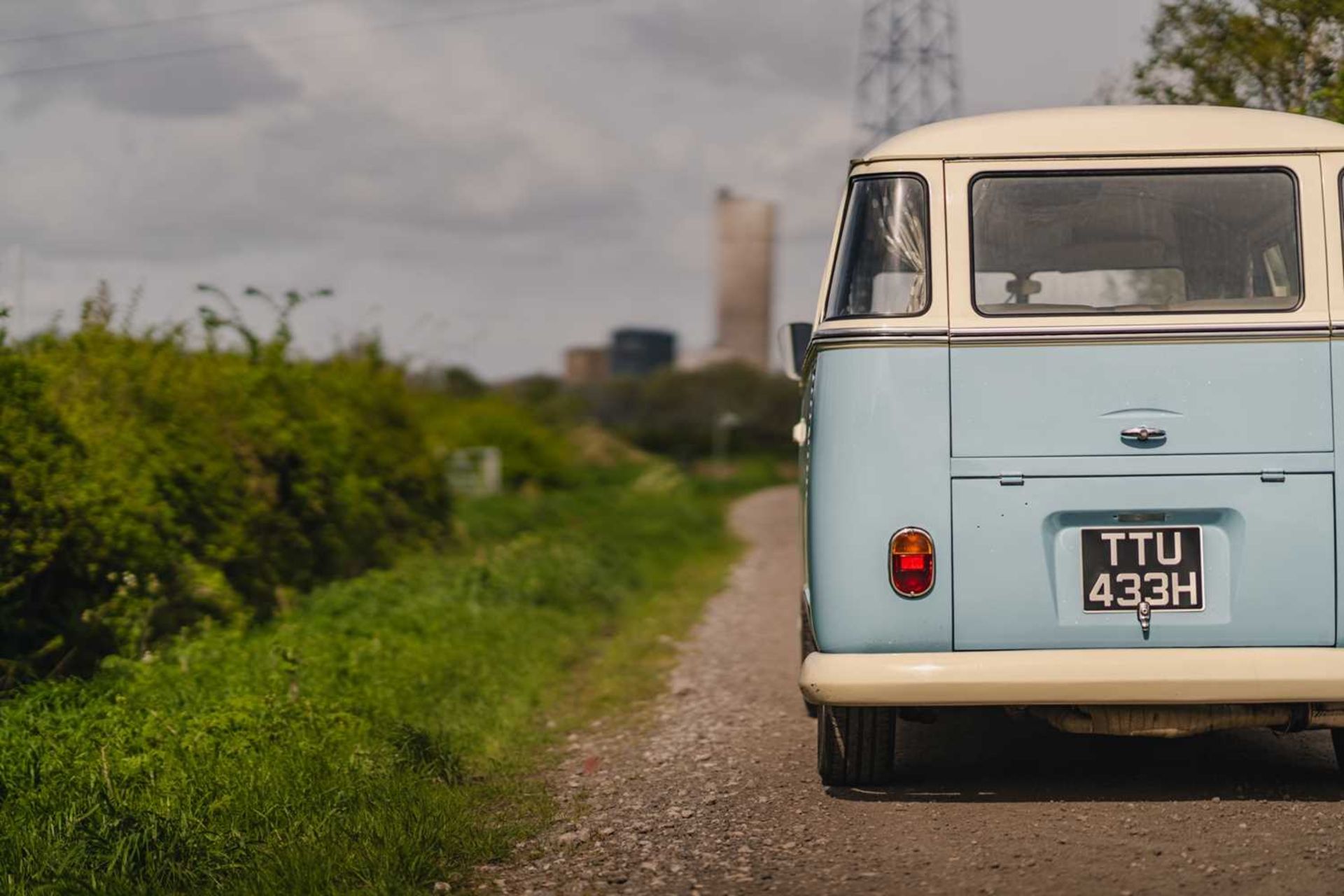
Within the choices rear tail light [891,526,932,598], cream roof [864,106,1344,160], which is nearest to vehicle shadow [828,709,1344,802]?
rear tail light [891,526,932,598]

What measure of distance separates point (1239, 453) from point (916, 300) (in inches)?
48.4

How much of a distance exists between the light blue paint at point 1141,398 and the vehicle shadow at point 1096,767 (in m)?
1.40

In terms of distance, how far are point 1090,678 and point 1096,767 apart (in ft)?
4.43

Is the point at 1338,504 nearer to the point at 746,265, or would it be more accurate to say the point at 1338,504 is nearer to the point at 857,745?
the point at 857,745

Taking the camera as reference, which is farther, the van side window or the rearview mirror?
the rearview mirror

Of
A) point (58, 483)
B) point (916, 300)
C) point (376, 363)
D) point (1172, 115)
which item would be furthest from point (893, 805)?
point (376, 363)

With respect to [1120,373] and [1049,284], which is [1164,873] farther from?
[1049,284]

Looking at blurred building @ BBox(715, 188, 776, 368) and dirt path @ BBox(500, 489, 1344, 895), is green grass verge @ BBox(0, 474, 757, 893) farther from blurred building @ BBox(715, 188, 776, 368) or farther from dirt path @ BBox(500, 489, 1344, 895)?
blurred building @ BBox(715, 188, 776, 368)

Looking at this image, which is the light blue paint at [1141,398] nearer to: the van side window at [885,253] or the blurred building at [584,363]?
the van side window at [885,253]

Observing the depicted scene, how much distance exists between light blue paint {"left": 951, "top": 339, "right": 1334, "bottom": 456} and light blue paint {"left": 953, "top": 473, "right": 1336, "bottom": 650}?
121mm

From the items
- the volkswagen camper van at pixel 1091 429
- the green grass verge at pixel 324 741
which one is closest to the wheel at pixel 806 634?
the volkswagen camper van at pixel 1091 429

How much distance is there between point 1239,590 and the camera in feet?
16.3

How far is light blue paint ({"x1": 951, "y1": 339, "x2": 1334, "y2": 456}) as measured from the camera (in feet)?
16.4

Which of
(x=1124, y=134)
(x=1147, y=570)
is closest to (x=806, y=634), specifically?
(x=1147, y=570)
